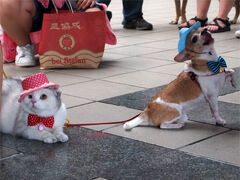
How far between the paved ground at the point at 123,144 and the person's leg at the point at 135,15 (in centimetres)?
277

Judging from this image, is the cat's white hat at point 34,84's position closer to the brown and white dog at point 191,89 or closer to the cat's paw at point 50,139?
the cat's paw at point 50,139

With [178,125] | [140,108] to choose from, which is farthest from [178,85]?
[140,108]

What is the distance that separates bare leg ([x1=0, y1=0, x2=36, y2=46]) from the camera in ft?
15.0

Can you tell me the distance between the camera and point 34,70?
15.1 feet

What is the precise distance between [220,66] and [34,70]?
228cm

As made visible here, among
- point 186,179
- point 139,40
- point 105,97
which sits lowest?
point 139,40

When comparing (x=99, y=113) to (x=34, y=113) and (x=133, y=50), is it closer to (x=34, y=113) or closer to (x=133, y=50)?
(x=34, y=113)

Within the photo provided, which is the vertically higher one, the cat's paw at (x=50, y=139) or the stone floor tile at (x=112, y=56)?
the cat's paw at (x=50, y=139)

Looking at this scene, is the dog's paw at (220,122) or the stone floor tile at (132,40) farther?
the stone floor tile at (132,40)

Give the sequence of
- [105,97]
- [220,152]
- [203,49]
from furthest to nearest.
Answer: [105,97]
[203,49]
[220,152]

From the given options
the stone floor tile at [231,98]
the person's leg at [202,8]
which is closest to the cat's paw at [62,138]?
the stone floor tile at [231,98]

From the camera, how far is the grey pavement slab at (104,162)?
2209 millimetres

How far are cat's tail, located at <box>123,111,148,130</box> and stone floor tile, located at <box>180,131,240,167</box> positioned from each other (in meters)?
0.41

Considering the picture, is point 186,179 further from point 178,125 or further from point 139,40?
point 139,40
